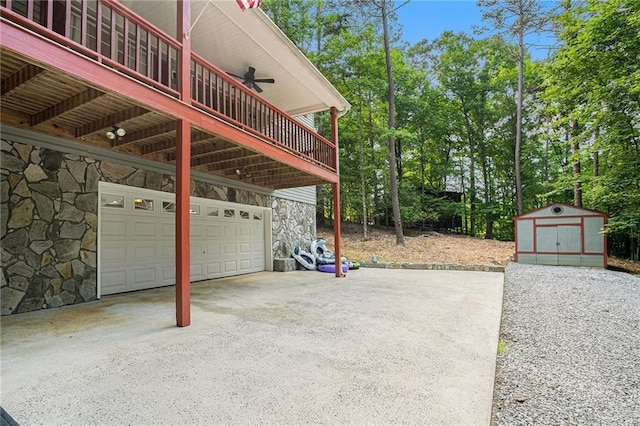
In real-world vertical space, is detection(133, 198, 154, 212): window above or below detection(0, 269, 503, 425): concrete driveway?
above

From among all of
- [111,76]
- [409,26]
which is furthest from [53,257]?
[409,26]

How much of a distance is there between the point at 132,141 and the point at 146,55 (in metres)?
1.62

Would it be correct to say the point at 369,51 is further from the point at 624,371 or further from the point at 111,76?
the point at 624,371

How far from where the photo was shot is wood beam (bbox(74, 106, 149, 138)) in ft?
12.5

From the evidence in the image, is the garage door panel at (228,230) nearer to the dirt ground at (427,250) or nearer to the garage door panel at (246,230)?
the garage door panel at (246,230)

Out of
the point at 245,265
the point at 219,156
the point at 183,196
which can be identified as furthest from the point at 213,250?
the point at 183,196

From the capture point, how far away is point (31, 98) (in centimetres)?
365

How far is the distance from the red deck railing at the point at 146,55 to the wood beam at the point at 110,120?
0.39m

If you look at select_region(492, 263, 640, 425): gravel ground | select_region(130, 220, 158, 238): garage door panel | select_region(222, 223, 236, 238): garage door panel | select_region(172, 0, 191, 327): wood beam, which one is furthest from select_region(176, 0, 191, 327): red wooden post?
select_region(222, 223, 236, 238): garage door panel

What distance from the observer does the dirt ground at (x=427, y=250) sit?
34.7 feet

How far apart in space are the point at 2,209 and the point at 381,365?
5.07 meters

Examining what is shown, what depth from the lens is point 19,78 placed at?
3188 millimetres

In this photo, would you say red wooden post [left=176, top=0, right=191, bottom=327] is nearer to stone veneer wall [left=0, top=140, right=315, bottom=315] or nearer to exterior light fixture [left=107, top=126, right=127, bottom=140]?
exterior light fixture [left=107, top=126, right=127, bottom=140]

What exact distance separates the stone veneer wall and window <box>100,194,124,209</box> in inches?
7.9
